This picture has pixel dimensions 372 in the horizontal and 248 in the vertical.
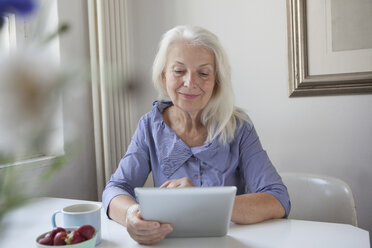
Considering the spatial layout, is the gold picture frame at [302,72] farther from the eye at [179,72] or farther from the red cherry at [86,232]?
the red cherry at [86,232]

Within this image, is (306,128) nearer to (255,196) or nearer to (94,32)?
(255,196)

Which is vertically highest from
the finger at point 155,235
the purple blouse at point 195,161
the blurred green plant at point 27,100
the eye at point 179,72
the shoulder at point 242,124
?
the eye at point 179,72

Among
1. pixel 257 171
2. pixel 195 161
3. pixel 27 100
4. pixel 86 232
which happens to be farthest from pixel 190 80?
pixel 27 100

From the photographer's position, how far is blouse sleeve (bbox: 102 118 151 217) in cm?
129

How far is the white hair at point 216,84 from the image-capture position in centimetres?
138

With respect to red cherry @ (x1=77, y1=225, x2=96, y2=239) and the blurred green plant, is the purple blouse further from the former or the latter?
the blurred green plant

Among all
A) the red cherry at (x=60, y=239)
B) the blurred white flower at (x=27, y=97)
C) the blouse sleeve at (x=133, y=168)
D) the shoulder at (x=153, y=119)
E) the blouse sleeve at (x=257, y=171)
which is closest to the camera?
the blurred white flower at (x=27, y=97)

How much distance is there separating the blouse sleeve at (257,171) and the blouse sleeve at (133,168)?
0.38 m

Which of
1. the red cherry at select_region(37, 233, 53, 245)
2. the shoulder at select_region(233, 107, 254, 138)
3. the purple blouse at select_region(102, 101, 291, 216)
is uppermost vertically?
the shoulder at select_region(233, 107, 254, 138)

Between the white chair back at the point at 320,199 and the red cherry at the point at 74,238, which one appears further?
the white chair back at the point at 320,199

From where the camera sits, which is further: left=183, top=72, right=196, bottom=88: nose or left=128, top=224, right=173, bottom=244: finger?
left=183, top=72, right=196, bottom=88: nose

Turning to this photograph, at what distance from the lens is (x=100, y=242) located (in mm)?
913

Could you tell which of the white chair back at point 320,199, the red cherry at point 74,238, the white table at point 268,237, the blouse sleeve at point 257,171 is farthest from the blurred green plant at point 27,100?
the white chair back at point 320,199

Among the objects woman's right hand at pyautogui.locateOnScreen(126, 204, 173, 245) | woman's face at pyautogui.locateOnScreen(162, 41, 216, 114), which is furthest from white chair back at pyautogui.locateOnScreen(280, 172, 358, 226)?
woman's right hand at pyautogui.locateOnScreen(126, 204, 173, 245)
